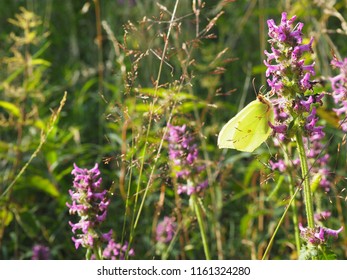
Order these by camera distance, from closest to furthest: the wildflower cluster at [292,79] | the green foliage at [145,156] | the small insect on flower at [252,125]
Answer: the wildflower cluster at [292,79], the small insect on flower at [252,125], the green foliage at [145,156]

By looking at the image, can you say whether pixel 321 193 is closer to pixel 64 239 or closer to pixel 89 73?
pixel 64 239

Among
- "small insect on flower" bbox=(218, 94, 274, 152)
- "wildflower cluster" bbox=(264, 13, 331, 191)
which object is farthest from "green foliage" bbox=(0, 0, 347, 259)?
"wildflower cluster" bbox=(264, 13, 331, 191)

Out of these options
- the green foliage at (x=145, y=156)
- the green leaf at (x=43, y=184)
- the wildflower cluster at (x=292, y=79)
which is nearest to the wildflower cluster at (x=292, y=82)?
the wildflower cluster at (x=292, y=79)

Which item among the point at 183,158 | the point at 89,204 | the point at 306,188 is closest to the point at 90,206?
the point at 89,204

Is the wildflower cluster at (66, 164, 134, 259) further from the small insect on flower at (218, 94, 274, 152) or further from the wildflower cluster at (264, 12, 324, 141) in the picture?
the wildflower cluster at (264, 12, 324, 141)

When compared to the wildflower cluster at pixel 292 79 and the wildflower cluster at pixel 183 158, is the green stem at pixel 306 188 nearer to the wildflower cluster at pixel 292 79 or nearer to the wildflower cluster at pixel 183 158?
the wildflower cluster at pixel 292 79
